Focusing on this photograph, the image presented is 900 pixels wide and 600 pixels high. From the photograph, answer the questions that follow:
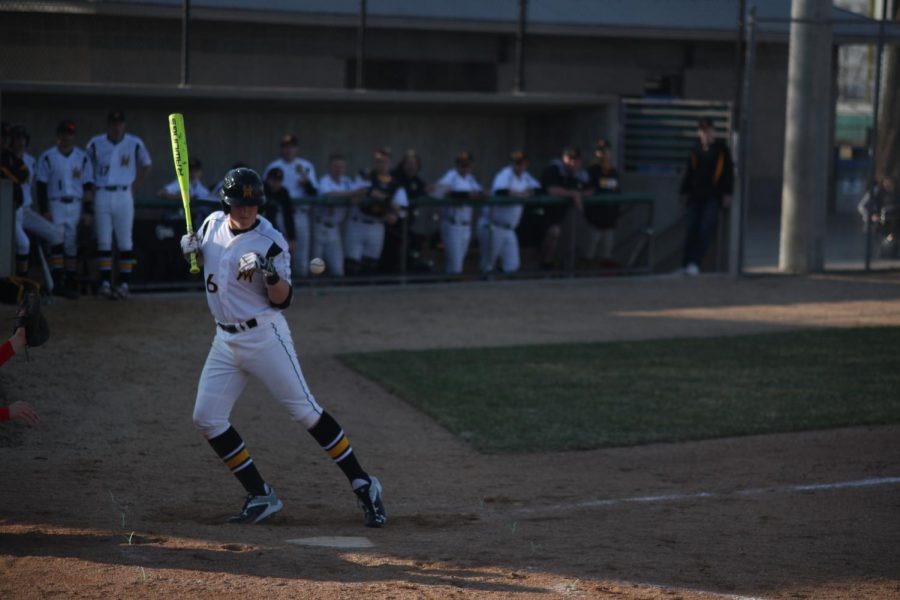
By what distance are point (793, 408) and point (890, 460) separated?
4.98ft

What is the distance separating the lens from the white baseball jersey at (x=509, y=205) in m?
15.6

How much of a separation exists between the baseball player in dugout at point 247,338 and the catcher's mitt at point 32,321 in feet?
2.68

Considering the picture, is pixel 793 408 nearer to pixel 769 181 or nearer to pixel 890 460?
pixel 890 460

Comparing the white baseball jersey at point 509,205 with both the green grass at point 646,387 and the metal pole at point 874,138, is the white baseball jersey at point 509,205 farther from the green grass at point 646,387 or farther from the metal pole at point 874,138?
the metal pole at point 874,138

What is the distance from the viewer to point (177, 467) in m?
7.76

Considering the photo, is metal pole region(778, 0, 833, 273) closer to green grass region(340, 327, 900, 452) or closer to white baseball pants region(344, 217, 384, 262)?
green grass region(340, 327, 900, 452)

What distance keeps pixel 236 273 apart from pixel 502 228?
9.60 m

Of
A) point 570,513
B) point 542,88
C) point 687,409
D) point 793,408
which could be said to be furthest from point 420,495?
point 542,88

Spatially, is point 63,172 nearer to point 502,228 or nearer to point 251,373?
point 502,228

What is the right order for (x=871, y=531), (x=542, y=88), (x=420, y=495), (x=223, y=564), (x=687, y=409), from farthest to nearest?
(x=542, y=88), (x=687, y=409), (x=420, y=495), (x=871, y=531), (x=223, y=564)

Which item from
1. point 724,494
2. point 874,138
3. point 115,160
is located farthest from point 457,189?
point 724,494

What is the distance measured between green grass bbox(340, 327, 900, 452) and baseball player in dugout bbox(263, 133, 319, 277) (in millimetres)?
3513

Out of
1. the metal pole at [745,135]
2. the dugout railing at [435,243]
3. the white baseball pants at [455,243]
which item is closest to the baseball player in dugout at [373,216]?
the dugout railing at [435,243]

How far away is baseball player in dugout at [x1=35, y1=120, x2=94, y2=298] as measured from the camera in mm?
13289
